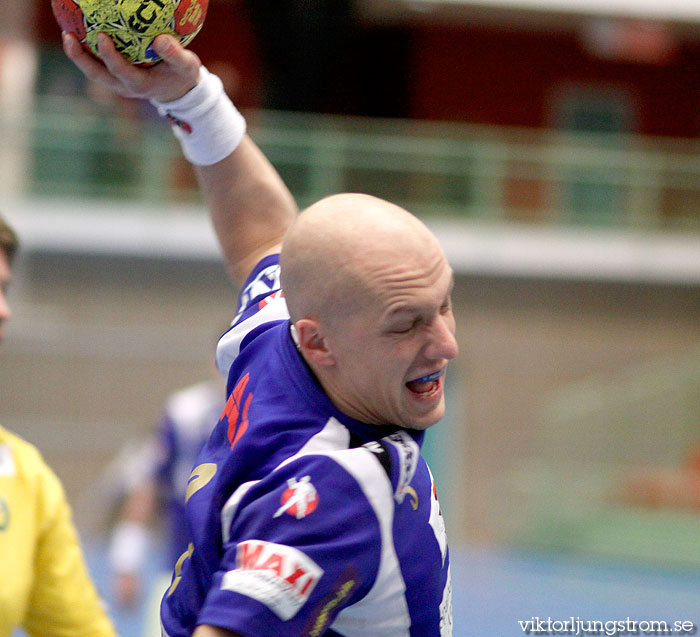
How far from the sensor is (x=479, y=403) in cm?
1355

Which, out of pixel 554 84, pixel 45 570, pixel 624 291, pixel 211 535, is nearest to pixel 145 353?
pixel 624 291

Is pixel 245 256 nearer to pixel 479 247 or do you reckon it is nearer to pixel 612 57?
pixel 479 247

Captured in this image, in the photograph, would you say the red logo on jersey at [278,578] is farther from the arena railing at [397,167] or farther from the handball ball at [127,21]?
the arena railing at [397,167]

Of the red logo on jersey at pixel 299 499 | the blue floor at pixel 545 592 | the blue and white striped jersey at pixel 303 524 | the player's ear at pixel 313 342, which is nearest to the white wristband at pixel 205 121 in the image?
the blue and white striped jersey at pixel 303 524

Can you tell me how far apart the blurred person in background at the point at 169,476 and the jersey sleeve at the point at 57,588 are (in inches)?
87.9

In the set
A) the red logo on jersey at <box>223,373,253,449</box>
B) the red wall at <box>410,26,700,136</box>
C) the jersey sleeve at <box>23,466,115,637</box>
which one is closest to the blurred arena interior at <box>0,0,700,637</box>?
the red wall at <box>410,26,700,136</box>

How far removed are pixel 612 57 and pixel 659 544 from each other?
9071 mm

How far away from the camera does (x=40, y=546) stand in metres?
2.50

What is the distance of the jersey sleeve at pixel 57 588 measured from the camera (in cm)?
248

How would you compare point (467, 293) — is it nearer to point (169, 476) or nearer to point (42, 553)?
point (169, 476)

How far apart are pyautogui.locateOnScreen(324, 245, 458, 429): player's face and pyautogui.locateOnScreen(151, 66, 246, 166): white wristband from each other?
0.69m

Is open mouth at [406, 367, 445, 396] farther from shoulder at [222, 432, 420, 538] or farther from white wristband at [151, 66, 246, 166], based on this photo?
white wristband at [151, 66, 246, 166]

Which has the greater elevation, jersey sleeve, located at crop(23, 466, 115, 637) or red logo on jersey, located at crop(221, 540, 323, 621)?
red logo on jersey, located at crop(221, 540, 323, 621)

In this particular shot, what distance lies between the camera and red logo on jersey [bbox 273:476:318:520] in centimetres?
162
